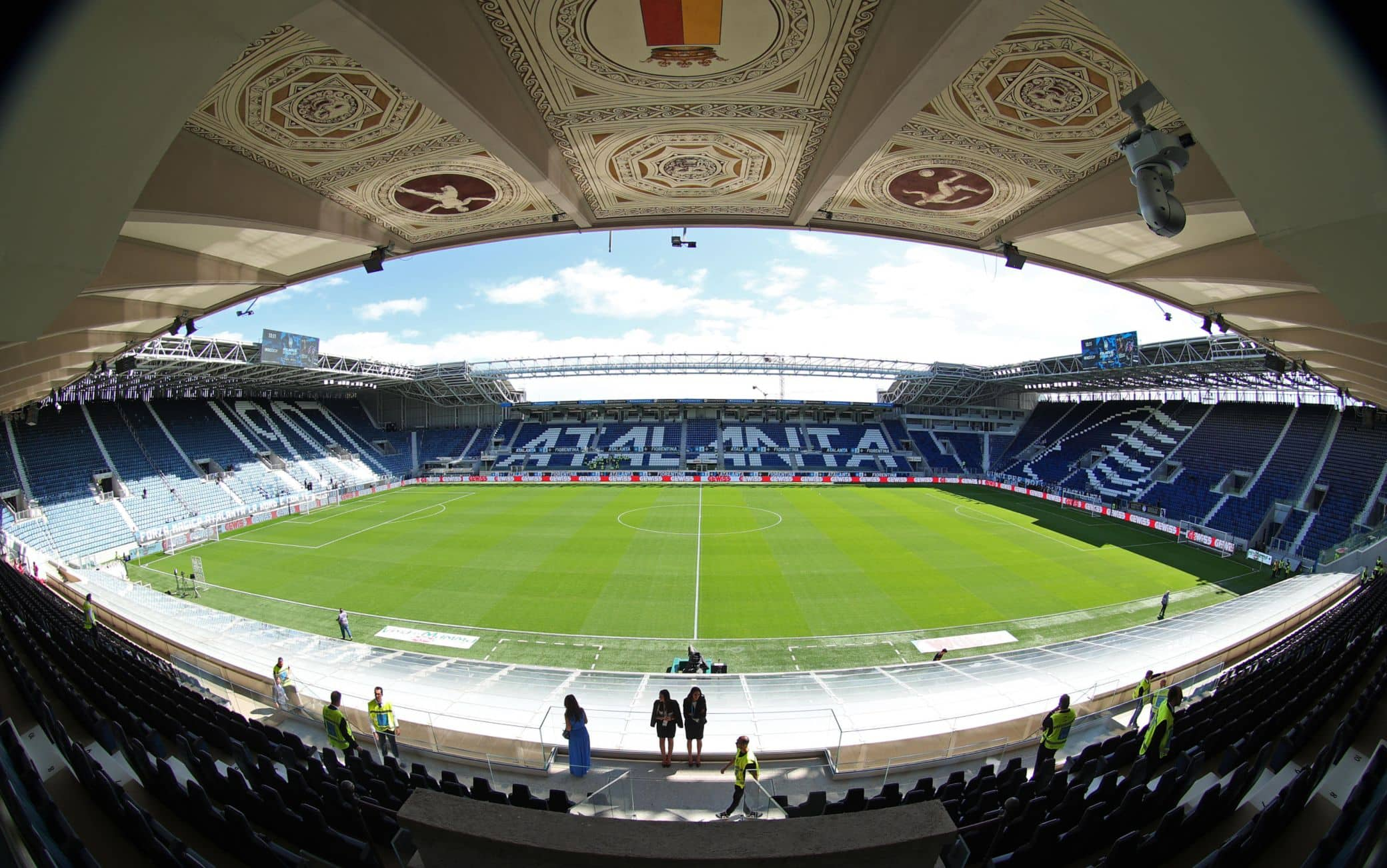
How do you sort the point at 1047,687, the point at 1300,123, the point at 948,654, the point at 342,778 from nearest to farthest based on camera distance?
the point at 1300,123
the point at 342,778
the point at 1047,687
the point at 948,654

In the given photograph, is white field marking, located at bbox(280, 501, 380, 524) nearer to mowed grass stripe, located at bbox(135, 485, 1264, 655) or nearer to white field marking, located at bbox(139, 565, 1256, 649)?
mowed grass stripe, located at bbox(135, 485, 1264, 655)

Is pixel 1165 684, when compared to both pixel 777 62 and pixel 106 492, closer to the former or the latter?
pixel 777 62

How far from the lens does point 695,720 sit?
6.11 metres

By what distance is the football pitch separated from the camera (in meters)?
13.2

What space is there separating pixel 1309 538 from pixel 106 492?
56021mm

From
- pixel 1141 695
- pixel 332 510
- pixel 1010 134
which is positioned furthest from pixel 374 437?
pixel 1141 695

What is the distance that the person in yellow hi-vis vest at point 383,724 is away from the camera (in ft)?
20.9

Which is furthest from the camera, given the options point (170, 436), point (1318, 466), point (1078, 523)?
point (170, 436)

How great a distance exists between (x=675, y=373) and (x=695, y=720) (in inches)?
1483

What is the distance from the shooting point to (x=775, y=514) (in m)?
28.3

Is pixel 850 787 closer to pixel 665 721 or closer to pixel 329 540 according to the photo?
pixel 665 721

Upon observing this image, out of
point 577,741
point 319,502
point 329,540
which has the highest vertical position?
point 577,741

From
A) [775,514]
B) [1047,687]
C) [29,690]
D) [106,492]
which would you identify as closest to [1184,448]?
[775,514]

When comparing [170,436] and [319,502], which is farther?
[319,502]
